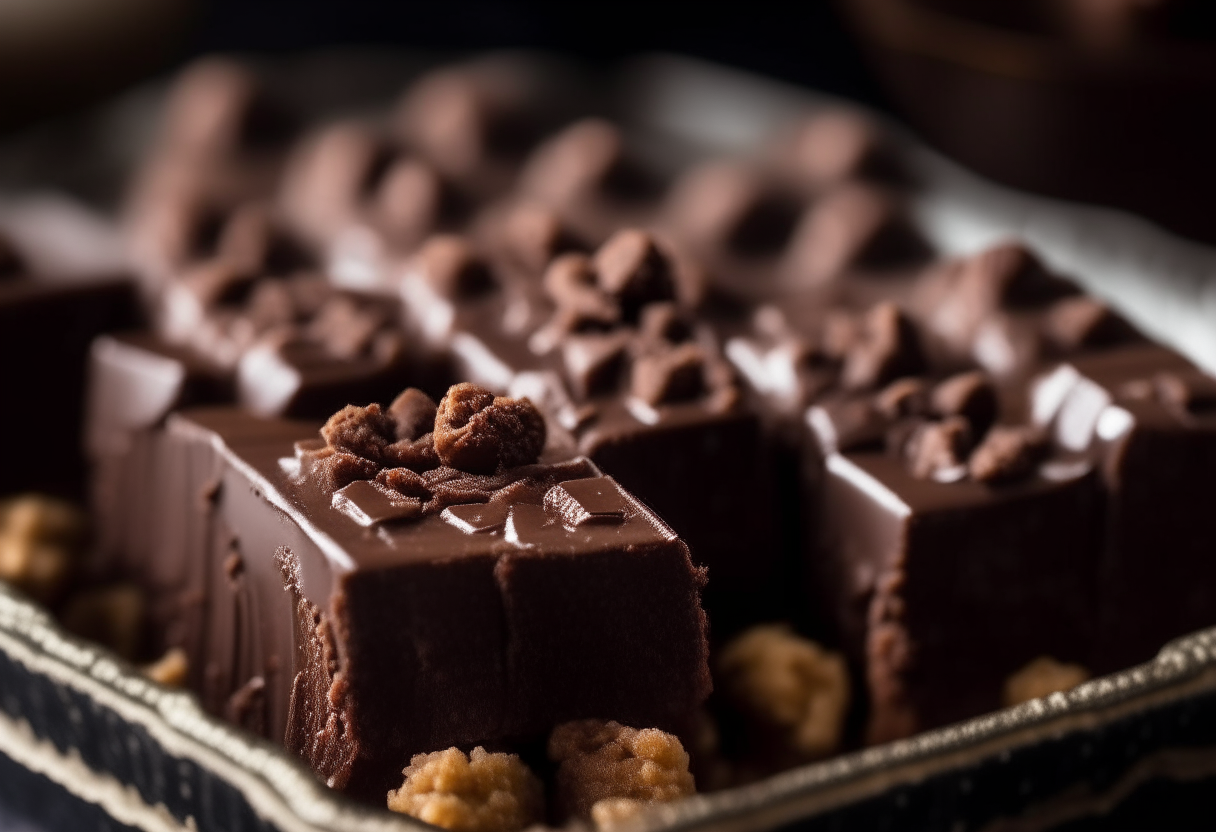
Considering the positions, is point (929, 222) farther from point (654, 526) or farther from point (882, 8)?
point (654, 526)

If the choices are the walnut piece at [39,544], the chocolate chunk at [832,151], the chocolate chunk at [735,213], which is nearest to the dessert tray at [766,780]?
the walnut piece at [39,544]

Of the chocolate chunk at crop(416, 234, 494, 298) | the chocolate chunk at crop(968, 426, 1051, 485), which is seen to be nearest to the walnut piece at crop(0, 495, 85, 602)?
the chocolate chunk at crop(416, 234, 494, 298)

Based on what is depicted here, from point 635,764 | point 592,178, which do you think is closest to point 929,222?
point 592,178

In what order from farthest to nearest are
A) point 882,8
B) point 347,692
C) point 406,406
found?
point 882,8, point 406,406, point 347,692

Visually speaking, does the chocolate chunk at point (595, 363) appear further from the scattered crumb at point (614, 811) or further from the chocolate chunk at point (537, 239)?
the scattered crumb at point (614, 811)

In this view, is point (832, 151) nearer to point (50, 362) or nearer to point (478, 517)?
point (50, 362)

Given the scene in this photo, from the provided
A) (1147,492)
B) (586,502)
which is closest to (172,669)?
(586,502)
